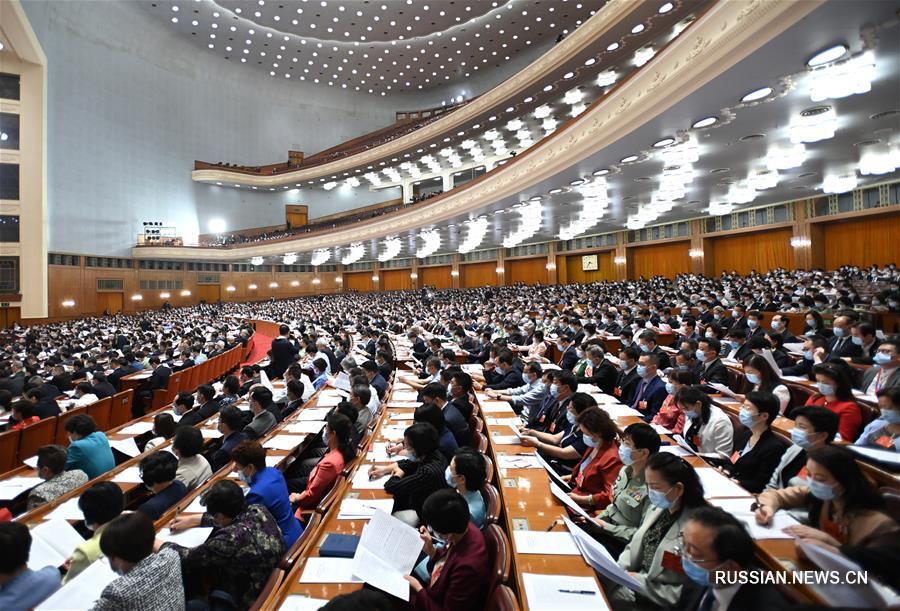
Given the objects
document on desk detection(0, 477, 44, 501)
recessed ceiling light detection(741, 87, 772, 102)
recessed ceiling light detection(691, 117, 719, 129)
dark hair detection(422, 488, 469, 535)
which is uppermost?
recessed ceiling light detection(691, 117, 719, 129)

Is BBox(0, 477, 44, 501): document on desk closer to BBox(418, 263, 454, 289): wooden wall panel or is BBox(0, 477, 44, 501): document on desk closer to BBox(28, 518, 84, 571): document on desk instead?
BBox(28, 518, 84, 571): document on desk

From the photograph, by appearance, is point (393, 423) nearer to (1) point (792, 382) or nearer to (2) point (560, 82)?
(1) point (792, 382)

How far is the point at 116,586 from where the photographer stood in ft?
6.08

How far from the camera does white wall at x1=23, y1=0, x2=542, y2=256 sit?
25078 millimetres

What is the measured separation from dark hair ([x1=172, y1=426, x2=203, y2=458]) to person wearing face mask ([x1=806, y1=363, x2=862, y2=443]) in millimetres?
4822

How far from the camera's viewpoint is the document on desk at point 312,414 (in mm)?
5242

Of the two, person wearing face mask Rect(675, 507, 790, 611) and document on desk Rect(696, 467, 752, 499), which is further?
document on desk Rect(696, 467, 752, 499)

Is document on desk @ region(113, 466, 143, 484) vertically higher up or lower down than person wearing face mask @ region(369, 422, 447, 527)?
lower down

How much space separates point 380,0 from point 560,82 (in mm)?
14863

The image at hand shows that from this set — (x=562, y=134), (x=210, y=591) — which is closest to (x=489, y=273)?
(x=562, y=134)

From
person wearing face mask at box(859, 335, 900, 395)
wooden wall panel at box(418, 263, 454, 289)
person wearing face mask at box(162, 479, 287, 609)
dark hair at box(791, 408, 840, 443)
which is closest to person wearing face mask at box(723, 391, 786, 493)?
dark hair at box(791, 408, 840, 443)

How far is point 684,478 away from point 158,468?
323cm

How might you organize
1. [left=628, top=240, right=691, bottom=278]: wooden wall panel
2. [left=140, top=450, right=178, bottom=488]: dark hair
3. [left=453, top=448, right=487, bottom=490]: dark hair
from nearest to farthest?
[left=453, top=448, right=487, bottom=490]: dark hair < [left=140, top=450, right=178, bottom=488]: dark hair < [left=628, top=240, right=691, bottom=278]: wooden wall panel

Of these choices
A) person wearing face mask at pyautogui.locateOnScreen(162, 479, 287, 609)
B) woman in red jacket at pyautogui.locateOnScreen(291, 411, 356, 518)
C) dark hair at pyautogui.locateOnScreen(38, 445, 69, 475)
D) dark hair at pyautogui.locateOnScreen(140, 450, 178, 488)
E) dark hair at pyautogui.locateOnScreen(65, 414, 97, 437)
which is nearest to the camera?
person wearing face mask at pyautogui.locateOnScreen(162, 479, 287, 609)
